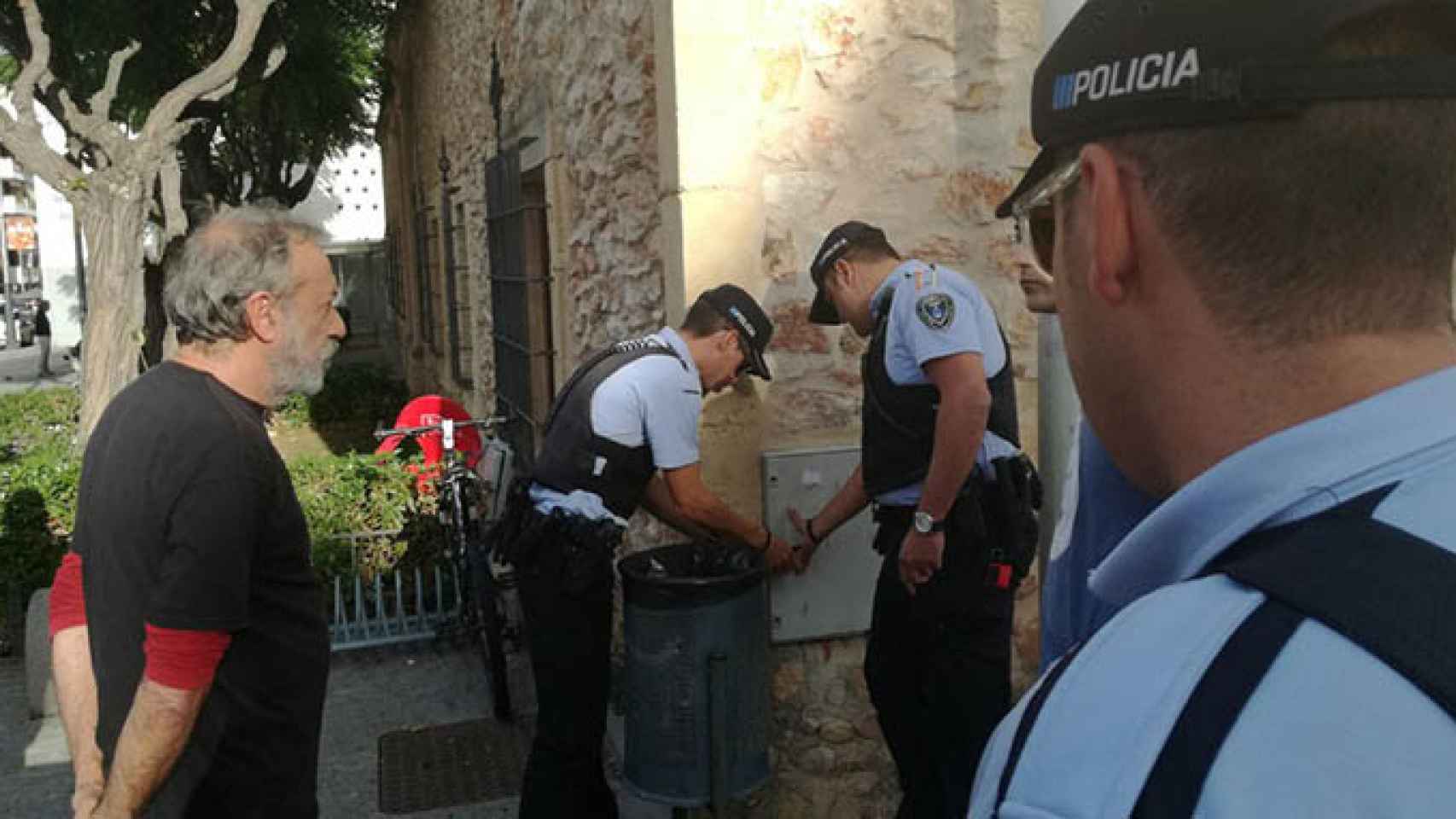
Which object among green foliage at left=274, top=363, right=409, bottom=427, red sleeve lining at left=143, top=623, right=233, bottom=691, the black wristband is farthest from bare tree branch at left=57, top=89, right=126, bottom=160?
red sleeve lining at left=143, top=623, right=233, bottom=691

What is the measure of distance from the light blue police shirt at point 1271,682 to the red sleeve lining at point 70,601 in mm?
2137

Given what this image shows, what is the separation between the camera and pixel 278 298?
224 centimetres

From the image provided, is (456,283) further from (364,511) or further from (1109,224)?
(1109,224)

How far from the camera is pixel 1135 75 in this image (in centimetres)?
82

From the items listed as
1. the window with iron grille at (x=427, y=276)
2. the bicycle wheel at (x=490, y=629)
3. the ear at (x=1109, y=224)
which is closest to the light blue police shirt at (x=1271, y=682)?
the ear at (x=1109, y=224)

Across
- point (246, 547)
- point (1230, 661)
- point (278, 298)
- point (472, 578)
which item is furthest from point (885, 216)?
point (1230, 661)

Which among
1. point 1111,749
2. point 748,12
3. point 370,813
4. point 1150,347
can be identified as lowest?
point 370,813

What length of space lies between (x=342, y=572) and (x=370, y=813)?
1.95m

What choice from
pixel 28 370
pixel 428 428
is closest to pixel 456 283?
pixel 428 428

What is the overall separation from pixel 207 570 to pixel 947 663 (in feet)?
6.44

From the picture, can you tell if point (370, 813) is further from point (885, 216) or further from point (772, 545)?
point (885, 216)

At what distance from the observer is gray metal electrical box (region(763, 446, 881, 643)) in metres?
3.65

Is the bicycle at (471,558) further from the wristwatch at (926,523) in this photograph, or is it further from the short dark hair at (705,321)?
the wristwatch at (926,523)

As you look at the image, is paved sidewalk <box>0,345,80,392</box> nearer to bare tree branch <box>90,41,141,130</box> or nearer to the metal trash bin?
bare tree branch <box>90,41,141,130</box>
